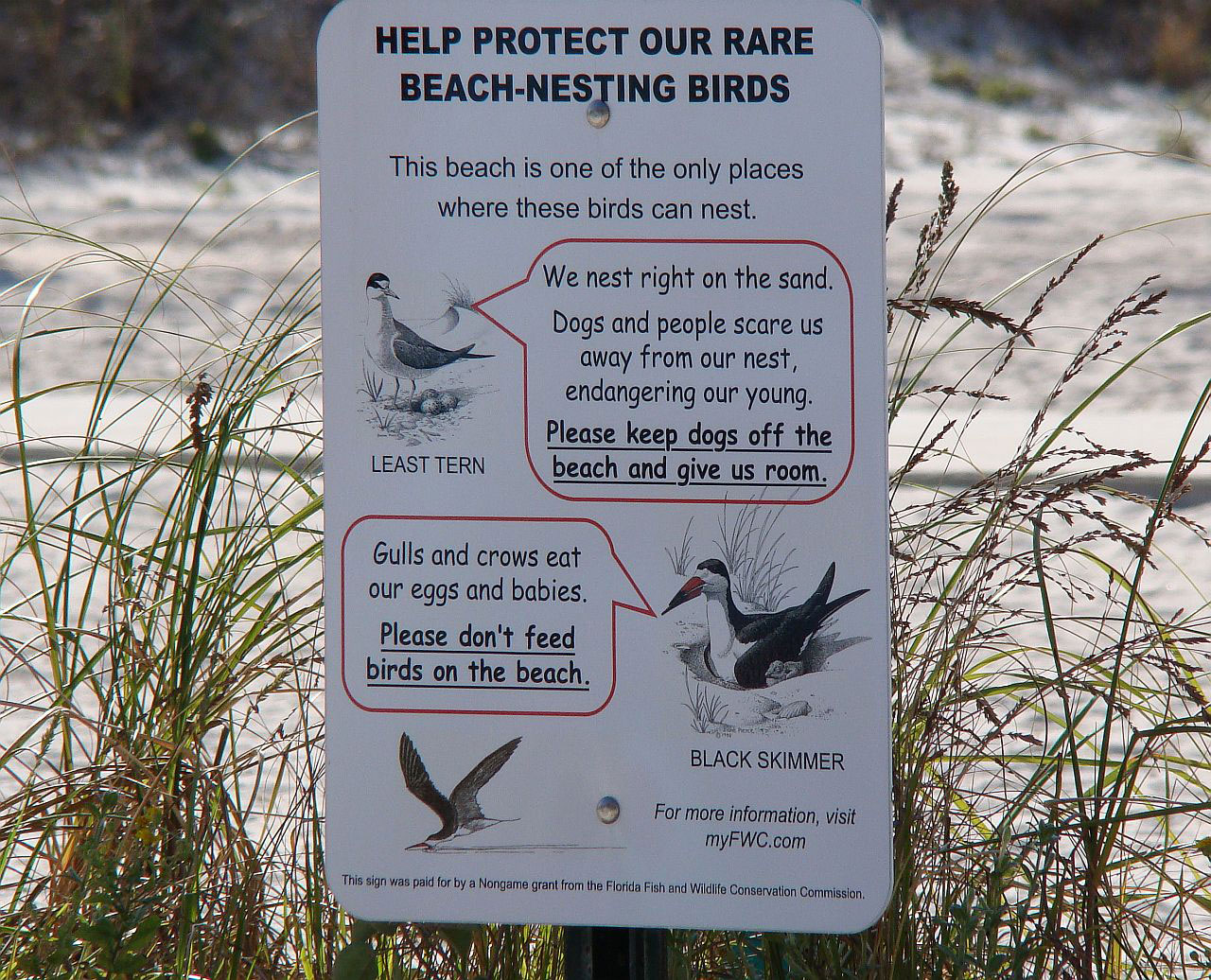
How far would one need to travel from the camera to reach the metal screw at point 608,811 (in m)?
1.23

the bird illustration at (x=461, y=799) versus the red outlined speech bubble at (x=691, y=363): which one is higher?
the red outlined speech bubble at (x=691, y=363)

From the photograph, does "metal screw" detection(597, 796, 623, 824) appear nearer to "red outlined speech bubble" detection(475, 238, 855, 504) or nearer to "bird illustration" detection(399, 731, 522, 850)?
"bird illustration" detection(399, 731, 522, 850)

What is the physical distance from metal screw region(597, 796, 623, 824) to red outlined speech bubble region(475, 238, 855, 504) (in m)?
0.29

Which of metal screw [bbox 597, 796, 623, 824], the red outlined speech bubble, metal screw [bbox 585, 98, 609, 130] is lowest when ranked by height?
metal screw [bbox 597, 796, 623, 824]

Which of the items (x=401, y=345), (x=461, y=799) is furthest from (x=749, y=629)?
(x=401, y=345)

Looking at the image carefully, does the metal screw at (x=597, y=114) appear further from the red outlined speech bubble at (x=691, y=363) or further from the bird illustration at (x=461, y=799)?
the bird illustration at (x=461, y=799)

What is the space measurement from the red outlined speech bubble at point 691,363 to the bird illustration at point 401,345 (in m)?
0.05

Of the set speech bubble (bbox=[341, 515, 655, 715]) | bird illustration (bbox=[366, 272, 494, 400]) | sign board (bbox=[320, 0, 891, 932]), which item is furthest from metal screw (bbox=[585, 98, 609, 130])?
speech bubble (bbox=[341, 515, 655, 715])

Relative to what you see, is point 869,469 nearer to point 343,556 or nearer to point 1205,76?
point 343,556

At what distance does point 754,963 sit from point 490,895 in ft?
1.46

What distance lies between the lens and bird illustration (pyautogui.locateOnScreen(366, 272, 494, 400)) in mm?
1240

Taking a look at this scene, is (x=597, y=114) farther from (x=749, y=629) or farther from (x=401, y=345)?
(x=749, y=629)

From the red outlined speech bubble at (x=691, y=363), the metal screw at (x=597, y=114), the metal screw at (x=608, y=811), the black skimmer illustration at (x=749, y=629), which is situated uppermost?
the metal screw at (x=597, y=114)

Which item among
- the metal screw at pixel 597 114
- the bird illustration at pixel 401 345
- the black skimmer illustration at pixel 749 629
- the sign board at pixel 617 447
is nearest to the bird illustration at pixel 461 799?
the sign board at pixel 617 447
